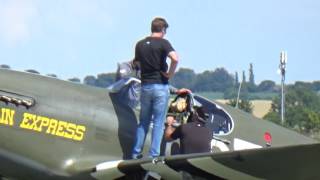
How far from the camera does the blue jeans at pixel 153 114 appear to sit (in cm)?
885

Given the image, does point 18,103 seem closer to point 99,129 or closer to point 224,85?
point 99,129

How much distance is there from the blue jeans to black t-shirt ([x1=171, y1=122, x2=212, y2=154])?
0.21m

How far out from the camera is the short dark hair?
8.79m

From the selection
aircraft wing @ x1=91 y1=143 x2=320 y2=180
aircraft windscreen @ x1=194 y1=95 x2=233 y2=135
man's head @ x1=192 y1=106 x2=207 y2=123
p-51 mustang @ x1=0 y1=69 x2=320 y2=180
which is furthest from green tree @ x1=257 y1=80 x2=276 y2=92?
aircraft wing @ x1=91 y1=143 x2=320 y2=180

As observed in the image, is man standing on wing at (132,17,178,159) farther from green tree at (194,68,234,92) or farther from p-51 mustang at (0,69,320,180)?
green tree at (194,68,234,92)

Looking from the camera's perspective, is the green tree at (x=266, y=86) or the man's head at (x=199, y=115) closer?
the man's head at (x=199, y=115)

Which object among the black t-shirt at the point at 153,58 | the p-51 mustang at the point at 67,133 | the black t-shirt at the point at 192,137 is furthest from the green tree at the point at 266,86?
the black t-shirt at the point at 153,58

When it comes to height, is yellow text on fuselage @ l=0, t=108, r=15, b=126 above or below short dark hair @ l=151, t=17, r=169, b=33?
below

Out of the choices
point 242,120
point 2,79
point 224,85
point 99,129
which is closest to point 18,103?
point 2,79

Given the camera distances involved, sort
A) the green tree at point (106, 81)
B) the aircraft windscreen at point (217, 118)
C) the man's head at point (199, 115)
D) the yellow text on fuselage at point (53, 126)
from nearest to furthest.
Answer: the yellow text on fuselage at point (53, 126), the man's head at point (199, 115), the aircraft windscreen at point (217, 118), the green tree at point (106, 81)

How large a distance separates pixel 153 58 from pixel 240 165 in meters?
1.66

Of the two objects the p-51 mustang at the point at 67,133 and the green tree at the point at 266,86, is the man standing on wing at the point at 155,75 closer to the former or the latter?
the p-51 mustang at the point at 67,133

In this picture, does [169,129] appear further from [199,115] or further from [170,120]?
[199,115]

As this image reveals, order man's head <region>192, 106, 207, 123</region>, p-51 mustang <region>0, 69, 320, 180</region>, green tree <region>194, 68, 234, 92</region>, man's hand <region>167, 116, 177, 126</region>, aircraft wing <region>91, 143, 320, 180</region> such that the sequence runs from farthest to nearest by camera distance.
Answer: green tree <region>194, 68, 234, 92</region> → man's hand <region>167, 116, 177, 126</region> → man's head <region>192, 106, 207, 123</region> → p-51 mustang <region>0, 69, 320, 180</region> → aircraft wing <region>91, 143, 320, 180</region>
